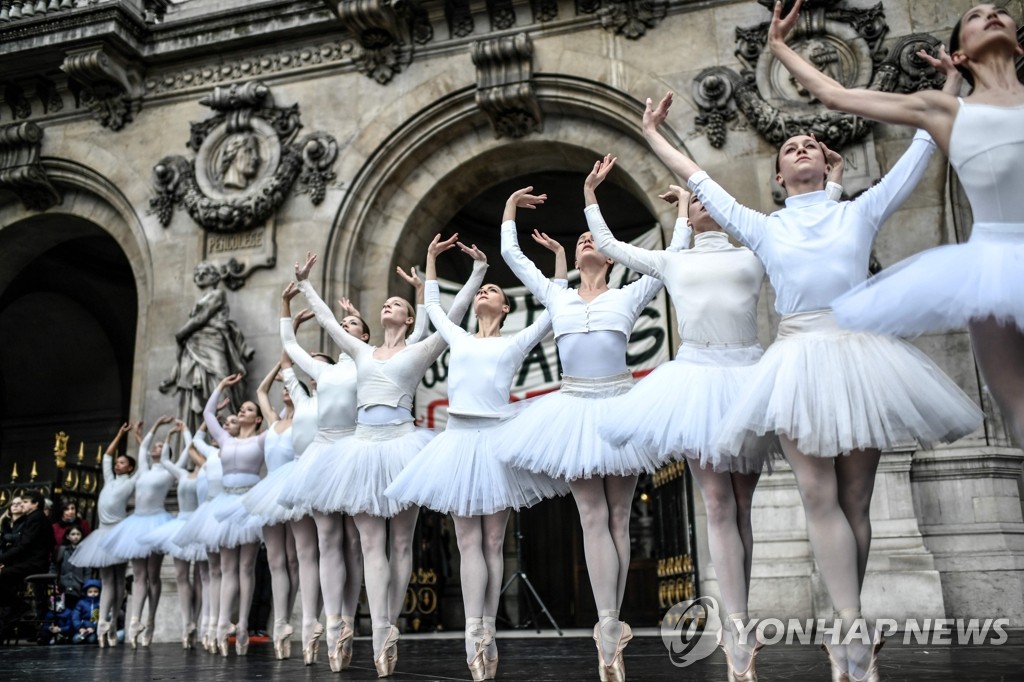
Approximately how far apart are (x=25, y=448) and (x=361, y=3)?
14192mm

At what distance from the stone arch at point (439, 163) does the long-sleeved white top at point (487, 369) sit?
6553 millimetres

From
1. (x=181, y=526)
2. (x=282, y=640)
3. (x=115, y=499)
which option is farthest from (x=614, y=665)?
(x=115, y=499)

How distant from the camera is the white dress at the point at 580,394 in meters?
4.98

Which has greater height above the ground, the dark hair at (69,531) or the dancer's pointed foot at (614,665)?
the dark hair at (69,531)

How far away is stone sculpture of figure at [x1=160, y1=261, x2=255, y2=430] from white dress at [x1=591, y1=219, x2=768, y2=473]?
8.07 meters

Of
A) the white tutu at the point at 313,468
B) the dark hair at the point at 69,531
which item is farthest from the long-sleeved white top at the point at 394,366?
the dark hair at the point at 69,531

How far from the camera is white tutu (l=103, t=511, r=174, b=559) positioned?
10.0 m

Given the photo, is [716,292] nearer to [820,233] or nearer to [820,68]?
[820,233]

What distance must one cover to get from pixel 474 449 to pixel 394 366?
1011 mm

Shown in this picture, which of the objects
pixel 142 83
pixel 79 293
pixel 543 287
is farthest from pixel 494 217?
pixel 543 287

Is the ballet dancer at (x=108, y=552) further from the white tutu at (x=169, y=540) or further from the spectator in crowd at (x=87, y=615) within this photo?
the white tutu at (x=169, y=540)

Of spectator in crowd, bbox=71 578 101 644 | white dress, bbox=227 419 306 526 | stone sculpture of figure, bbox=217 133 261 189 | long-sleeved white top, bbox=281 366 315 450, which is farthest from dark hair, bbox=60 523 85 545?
long-sleeved white top, bbox=281 366 315 450

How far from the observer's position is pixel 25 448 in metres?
20.8

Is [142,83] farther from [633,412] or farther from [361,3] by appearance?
[633,412]
